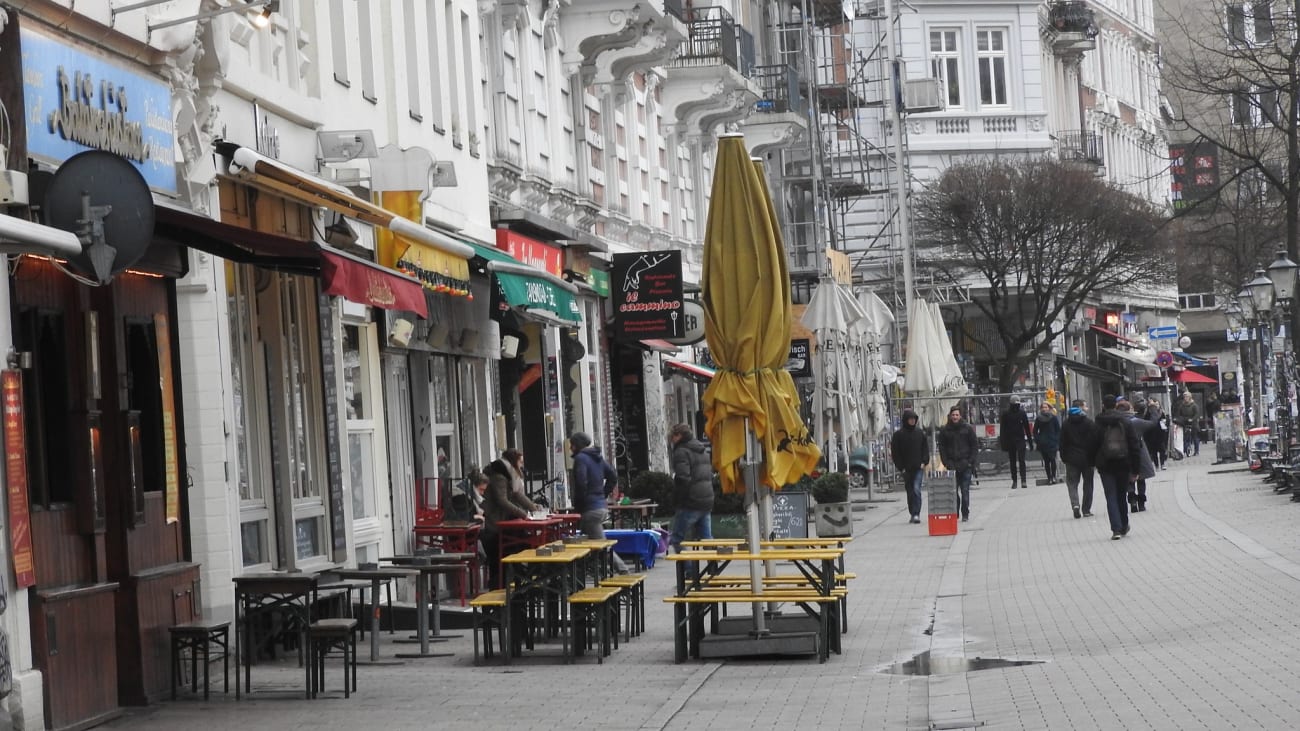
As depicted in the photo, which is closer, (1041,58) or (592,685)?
(592,685)

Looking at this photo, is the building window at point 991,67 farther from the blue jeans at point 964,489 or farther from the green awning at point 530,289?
the green awning at point 530,289

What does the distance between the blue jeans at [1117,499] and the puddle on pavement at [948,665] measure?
10.7 meters

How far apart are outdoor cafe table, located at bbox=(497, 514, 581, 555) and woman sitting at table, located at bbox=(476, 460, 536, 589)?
74 millimetres

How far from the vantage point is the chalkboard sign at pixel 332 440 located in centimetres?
1889

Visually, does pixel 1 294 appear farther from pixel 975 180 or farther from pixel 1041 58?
pixel 1041 58

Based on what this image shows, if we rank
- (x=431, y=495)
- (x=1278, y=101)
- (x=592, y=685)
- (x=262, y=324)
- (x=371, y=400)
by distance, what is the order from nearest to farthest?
(x=592, y=685), (x=262, y=324), (x=371, y=400), (x=431, y=495), (x=1278, y=101)

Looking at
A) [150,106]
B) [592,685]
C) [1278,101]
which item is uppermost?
[1278,101]

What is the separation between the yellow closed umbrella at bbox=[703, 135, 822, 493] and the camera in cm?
1599

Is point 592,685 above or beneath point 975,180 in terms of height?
beneath

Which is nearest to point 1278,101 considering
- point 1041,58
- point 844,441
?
point 844,441

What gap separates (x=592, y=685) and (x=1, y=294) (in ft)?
15.1

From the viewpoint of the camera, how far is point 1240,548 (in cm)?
2200

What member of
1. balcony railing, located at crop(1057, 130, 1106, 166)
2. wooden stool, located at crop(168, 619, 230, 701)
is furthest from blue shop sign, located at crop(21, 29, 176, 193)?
balcony railing, located at crop(1057, 130, 1106, 166)

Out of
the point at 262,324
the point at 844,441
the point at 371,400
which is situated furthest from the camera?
the point at 844,441
